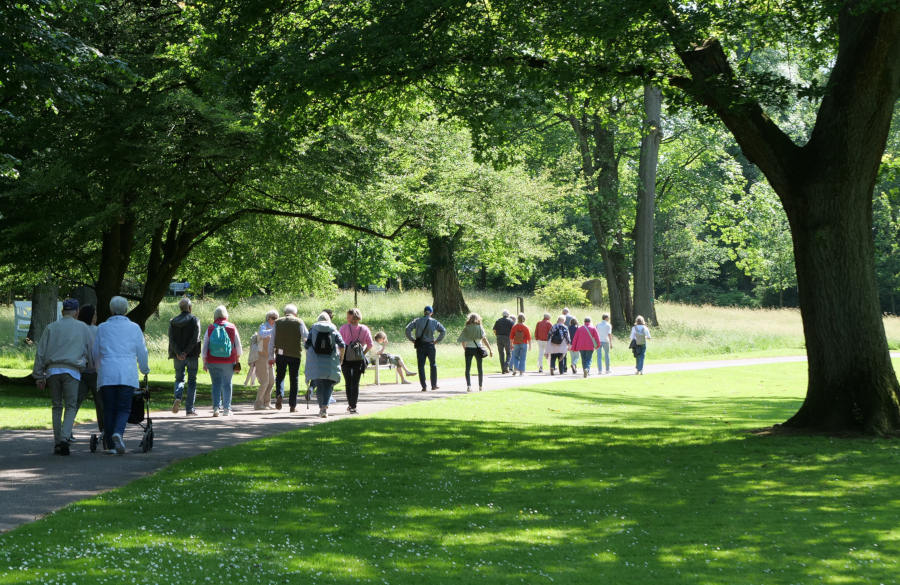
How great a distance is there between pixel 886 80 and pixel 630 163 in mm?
40418

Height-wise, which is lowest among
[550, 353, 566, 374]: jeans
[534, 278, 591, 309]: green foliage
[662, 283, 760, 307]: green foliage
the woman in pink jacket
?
[550, 353, 566, 374]: jeans

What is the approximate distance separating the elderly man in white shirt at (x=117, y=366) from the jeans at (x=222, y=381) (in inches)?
192

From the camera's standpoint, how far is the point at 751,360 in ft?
110

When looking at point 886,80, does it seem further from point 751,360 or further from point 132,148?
point 751,360

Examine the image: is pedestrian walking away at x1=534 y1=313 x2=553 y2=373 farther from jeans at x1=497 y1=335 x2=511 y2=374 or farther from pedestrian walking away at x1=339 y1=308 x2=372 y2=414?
pedestrian walking away at x1=339 y1=308 x2=372 y2=414

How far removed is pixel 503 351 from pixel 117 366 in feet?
59.0

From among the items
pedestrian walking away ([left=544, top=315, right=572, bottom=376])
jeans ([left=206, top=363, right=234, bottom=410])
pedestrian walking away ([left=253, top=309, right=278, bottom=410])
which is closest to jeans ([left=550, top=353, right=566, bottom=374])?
pedestrian walking away ([left=544, top=315, right=572, bottom=376])

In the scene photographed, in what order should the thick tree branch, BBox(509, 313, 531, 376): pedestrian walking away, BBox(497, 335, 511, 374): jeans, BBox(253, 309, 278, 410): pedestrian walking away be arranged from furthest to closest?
BBox(497, 335, 511, 374): jeans < BBox(509, 313, 531, 376): pedestrian walking away < the thick tree branch < BBox(253, 309, 278, 410): pedestrian walking away

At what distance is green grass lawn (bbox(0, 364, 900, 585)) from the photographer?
21.4 ft

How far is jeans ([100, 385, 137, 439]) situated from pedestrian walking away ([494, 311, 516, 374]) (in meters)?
16.3

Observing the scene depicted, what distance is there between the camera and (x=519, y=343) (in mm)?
27812

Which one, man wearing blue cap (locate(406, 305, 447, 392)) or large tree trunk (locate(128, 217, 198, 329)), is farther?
large tree trunk (locate(128, 217, 198, 329))

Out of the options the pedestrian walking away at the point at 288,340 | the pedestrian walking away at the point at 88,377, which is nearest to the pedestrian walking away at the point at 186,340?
the pedestrian walking away at the point at 288,340

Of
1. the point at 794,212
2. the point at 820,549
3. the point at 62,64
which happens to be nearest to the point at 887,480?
the point at 820,549
